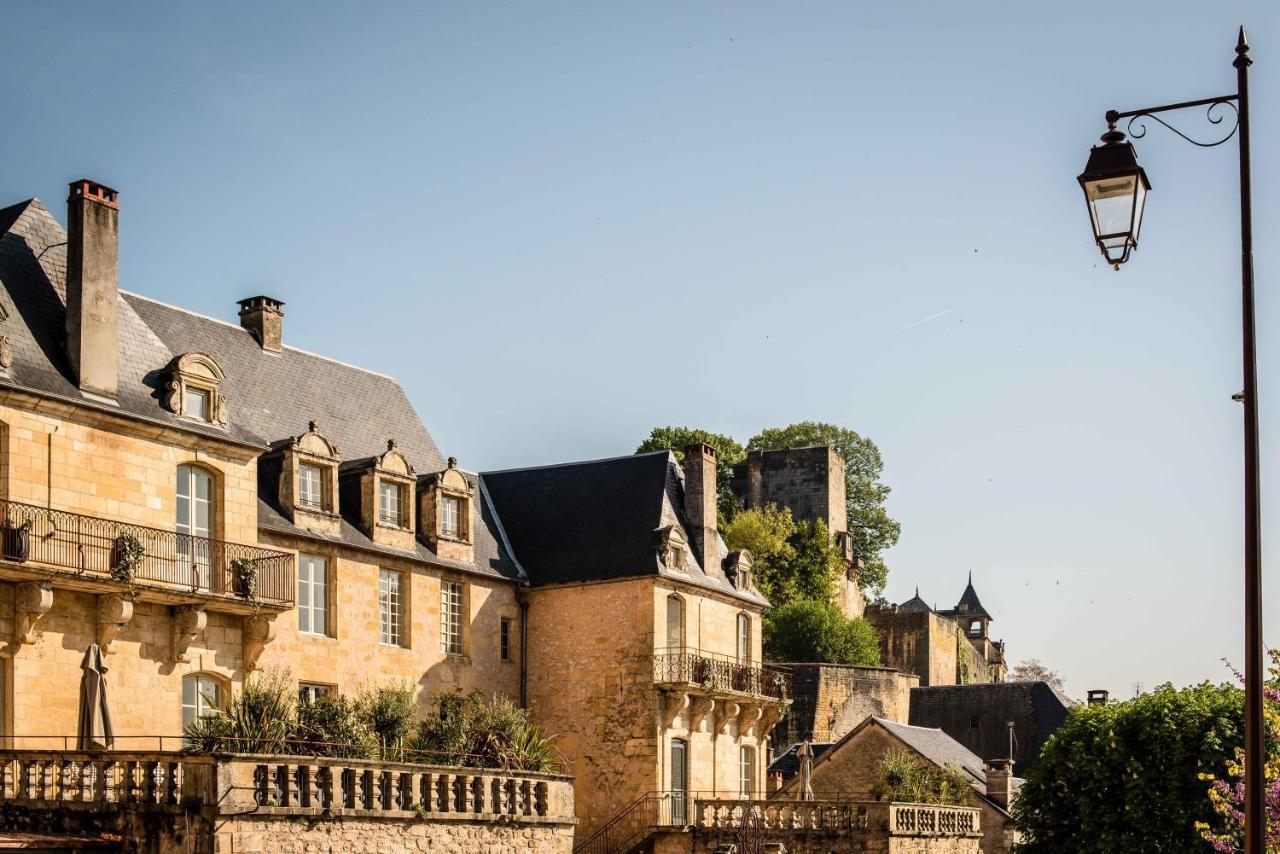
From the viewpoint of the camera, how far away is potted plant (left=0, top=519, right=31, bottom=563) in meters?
→ 23.6

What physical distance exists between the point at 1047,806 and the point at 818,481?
3428 centimetres

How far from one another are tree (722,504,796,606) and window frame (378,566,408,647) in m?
30.1

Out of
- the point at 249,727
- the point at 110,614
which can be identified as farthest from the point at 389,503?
the point at 249,727

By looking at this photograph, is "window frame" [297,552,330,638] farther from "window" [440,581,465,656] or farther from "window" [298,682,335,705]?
"window" [440,581,465,656]

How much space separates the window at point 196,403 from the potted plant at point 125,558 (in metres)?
2.86

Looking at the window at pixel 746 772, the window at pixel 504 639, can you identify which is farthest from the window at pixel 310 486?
the window at pixel 746 772

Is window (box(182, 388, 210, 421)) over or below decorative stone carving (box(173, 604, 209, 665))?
over

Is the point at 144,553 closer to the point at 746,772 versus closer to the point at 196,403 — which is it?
the point at 196,403

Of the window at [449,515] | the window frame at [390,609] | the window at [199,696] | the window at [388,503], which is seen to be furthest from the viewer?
the window at [449,515]

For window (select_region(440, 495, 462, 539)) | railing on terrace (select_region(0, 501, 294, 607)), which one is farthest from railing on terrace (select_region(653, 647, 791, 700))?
railing on terrace (select_region(0, 501, 294, 607))

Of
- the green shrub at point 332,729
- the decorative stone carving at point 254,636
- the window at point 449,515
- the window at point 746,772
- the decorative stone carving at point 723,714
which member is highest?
the window at point 449,515

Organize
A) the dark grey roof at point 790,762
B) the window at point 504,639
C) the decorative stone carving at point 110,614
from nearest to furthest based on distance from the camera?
the decorative stone carving at point 110,614
the window at point 504,639
the dark grey roof at point 790,762

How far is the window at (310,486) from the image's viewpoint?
3125cm

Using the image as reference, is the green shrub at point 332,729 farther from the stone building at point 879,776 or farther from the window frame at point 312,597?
the stone building at point 879,776
